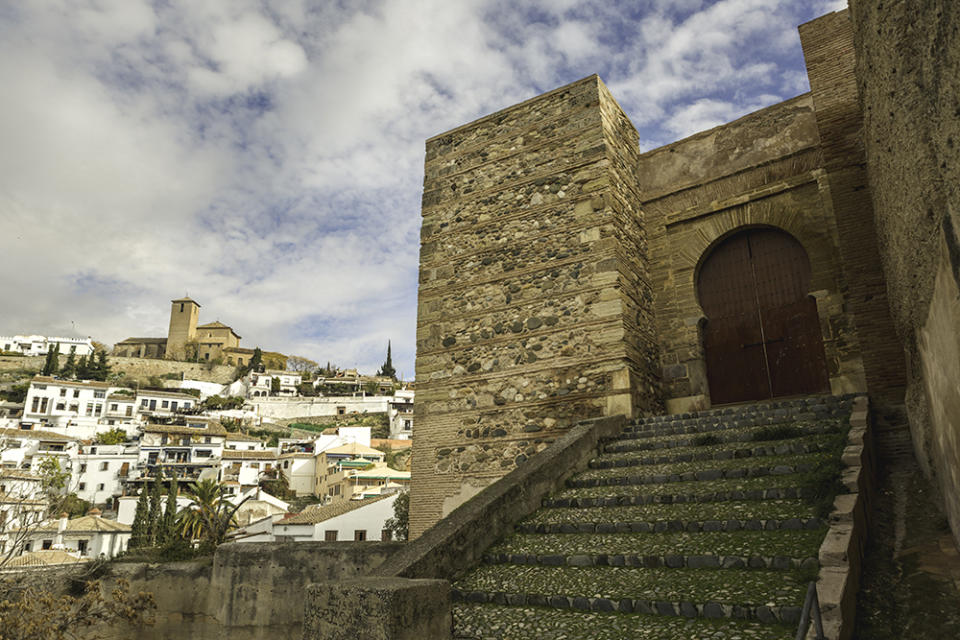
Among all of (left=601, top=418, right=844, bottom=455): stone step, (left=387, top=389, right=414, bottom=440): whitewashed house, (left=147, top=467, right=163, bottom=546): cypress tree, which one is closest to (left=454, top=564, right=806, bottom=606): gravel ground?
(left=601, top=418, right=844, bottom=455): stone step

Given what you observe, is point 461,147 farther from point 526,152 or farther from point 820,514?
point 820,514

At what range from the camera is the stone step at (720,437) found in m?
5.94

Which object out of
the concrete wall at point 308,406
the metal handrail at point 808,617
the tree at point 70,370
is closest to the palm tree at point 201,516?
the metal handrail at point 808,617

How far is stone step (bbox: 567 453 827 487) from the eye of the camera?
5.12 metres

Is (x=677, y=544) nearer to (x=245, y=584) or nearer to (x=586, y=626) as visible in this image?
(x=586, y=626)

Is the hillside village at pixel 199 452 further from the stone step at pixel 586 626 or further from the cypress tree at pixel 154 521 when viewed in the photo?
the stone step at pixel 586 626

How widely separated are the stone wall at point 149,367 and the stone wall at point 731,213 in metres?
92.5

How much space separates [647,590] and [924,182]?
253 cm

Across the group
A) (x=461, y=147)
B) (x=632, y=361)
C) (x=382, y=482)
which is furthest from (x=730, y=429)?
(x=382, y=482)

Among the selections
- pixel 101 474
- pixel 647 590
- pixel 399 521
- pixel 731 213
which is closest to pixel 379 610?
pixel 647 590

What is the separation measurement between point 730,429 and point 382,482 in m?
42.3

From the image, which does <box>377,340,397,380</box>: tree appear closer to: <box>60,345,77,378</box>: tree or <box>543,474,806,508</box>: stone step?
<box>60,345,77,378</box>: tree

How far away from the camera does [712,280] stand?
9656 mm

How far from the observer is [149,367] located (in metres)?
92.7
